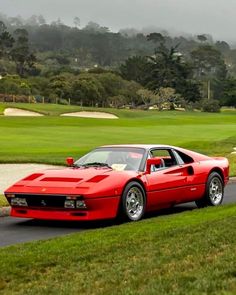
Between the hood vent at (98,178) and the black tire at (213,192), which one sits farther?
the black tire at (213,192)

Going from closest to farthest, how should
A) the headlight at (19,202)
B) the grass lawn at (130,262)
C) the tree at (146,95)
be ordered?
the grass lawn at (130,262)
the headlight at (19,202)
the tree at (146,95)

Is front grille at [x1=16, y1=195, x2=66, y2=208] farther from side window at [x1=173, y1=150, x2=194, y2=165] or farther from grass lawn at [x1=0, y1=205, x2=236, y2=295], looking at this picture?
side window at [x1=173, y1=150, x2=194, y2=165]

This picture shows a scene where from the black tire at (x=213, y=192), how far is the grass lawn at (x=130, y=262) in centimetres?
373

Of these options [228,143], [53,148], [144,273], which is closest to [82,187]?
[144,273]

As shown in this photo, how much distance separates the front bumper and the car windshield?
3.19ft

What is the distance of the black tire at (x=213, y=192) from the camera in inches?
490

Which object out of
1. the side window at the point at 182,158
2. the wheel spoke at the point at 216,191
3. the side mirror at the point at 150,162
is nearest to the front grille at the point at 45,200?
the side mirror at the point at 150,162

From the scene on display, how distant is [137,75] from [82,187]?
395 ft

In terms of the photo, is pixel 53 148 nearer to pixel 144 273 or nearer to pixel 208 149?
pixel 208 149

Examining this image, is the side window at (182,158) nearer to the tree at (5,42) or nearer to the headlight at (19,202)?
the headlight at (19,202)

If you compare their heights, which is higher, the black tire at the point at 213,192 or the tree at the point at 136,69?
the tree at the point at 136,69

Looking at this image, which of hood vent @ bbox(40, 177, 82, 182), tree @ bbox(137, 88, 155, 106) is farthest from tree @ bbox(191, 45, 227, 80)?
hood vent @ bbox(40, 177, 82, 182)

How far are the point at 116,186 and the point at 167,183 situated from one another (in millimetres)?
1532

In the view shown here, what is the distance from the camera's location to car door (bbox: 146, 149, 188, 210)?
11.0 meters
